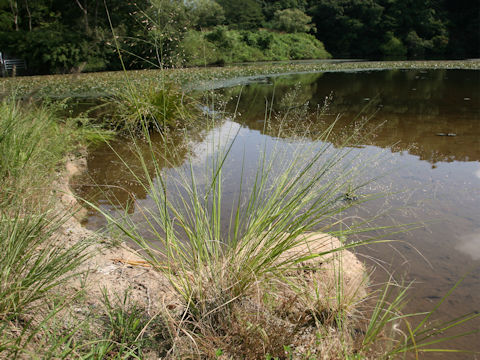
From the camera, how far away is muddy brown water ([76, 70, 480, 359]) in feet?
5.19

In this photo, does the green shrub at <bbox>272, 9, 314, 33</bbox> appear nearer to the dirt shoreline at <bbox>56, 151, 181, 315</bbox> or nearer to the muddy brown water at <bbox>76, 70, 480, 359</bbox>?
the muddy brown water at <bbox>76, 70, 480, 359</bbox>

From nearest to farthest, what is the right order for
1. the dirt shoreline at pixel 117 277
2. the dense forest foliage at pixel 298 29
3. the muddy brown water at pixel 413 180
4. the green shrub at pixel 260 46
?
the dirt shoreline at pixel 117 277 → the muddy brown water at pixel 413 180 → the dense forest foliage at pixel 298 29 → the green shrub at pixel 260 46

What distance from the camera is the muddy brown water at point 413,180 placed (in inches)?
62.3

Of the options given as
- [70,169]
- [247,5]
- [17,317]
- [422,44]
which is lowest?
[70,169]

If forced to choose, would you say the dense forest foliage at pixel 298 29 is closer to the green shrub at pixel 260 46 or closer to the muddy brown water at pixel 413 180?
the green shrub at pixel 260 46

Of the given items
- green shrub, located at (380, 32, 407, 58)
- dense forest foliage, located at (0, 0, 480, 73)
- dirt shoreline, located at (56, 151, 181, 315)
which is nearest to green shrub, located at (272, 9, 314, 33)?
dense forest foliage, located at (0, 0, 480, 73)

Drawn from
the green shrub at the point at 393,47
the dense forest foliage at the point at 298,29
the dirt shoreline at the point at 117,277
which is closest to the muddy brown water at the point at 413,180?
the dirt shoreline at the point at 117,277

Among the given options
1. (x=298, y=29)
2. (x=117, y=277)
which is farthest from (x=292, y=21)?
(x=117, y=277)

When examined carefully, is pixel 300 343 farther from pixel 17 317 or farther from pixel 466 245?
pixel 466 245

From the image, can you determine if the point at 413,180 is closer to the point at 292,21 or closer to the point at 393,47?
the point at 393,47

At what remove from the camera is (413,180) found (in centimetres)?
266

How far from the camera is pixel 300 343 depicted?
3.73 ft

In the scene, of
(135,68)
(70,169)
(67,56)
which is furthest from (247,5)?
(70,169)

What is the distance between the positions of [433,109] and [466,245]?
4494 mm
